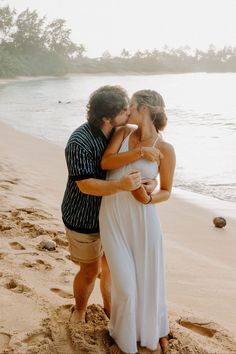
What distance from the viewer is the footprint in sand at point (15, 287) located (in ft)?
10.7

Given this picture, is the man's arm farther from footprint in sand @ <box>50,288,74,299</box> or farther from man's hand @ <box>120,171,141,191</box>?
footprint in sand @ <box>50,288,74,299</box>

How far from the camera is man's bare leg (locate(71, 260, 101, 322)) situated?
2.68 meters

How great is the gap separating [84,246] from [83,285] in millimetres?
283

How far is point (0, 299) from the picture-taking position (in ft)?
10.1

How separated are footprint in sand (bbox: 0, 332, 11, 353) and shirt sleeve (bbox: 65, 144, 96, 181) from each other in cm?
106

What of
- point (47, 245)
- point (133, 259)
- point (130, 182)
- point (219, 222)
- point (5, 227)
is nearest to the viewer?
point (130, 182)

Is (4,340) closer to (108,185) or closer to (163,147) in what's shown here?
(108,185)

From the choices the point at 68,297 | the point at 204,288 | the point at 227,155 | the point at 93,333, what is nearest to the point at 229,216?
the point at 204,288

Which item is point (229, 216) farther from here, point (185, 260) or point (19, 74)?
point (19, 74)

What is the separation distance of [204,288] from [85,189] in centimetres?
193

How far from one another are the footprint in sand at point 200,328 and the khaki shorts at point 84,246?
93 centimetres

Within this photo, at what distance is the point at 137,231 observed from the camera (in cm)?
240

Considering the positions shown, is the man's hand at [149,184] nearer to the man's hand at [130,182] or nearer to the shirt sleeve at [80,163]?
the man's hand at [130,182]

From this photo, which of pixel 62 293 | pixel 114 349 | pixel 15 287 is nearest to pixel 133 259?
pixel 114 349
